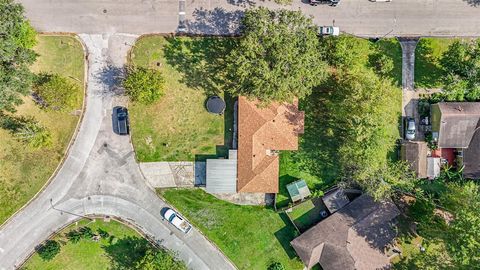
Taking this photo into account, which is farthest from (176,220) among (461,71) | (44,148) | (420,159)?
(461,71)

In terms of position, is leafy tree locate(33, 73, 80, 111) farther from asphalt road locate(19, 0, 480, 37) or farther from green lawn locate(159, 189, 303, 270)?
green lawn locate(159, 189, 303, 270)

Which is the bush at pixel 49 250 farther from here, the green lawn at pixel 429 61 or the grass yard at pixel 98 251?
the green lawn at pixel 429 61

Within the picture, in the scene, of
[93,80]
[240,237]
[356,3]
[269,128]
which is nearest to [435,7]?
[356,3]

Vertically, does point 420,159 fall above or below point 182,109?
below

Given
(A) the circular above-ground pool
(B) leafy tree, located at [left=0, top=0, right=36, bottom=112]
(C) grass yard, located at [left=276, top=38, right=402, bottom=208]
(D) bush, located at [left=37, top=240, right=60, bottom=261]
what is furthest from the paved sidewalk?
(B) leafy tree, located at [left=0, top=0, right=36, bottom=112]

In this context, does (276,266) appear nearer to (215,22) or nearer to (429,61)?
(215,22)

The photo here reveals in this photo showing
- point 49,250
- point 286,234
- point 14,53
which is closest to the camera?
point 14,53

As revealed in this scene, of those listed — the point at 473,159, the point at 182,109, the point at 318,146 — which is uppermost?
the point at 182,109

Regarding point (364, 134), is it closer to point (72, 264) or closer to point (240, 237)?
point (240, 237)
